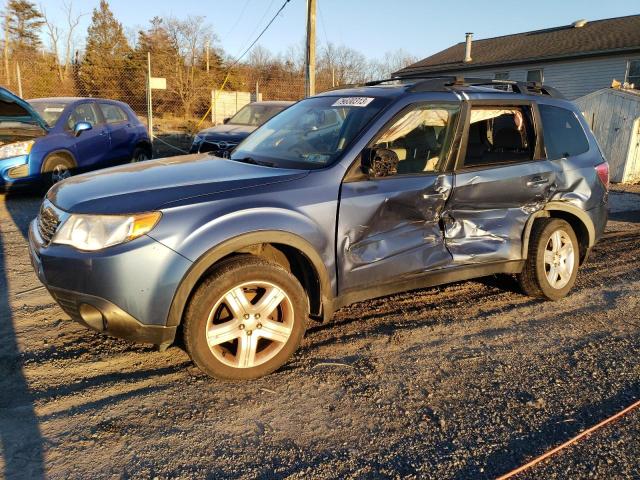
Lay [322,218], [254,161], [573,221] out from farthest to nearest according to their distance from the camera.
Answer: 1. [573,221]
2. [254,161]
3. [322,218]

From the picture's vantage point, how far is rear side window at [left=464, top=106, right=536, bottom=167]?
4055 mm

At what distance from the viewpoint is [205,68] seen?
3053 centimetres

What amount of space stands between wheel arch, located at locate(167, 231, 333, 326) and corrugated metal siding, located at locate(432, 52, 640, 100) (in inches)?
901

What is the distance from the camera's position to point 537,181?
430 centimetres

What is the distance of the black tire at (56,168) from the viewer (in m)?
8.08

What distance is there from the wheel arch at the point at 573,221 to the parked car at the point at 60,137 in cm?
725

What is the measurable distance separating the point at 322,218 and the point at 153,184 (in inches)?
42.4

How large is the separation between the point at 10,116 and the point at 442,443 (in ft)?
27.4

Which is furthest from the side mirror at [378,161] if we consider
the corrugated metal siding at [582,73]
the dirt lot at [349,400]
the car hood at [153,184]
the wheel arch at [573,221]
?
the corrugated metal siding at [582,73]

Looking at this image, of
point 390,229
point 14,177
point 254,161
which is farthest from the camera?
point 14,177

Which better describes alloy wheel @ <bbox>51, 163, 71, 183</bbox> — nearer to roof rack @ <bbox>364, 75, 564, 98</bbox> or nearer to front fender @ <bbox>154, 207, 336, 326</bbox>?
roof rack @ <bbox>364, 75, 564, 98</bbox>

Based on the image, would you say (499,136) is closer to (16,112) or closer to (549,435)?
(549,435)

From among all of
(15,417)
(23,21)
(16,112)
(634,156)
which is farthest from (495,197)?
(23,21)

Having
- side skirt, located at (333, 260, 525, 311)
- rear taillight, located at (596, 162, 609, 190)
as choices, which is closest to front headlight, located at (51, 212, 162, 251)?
side skirt, located at (333, 260, 525, 311)
